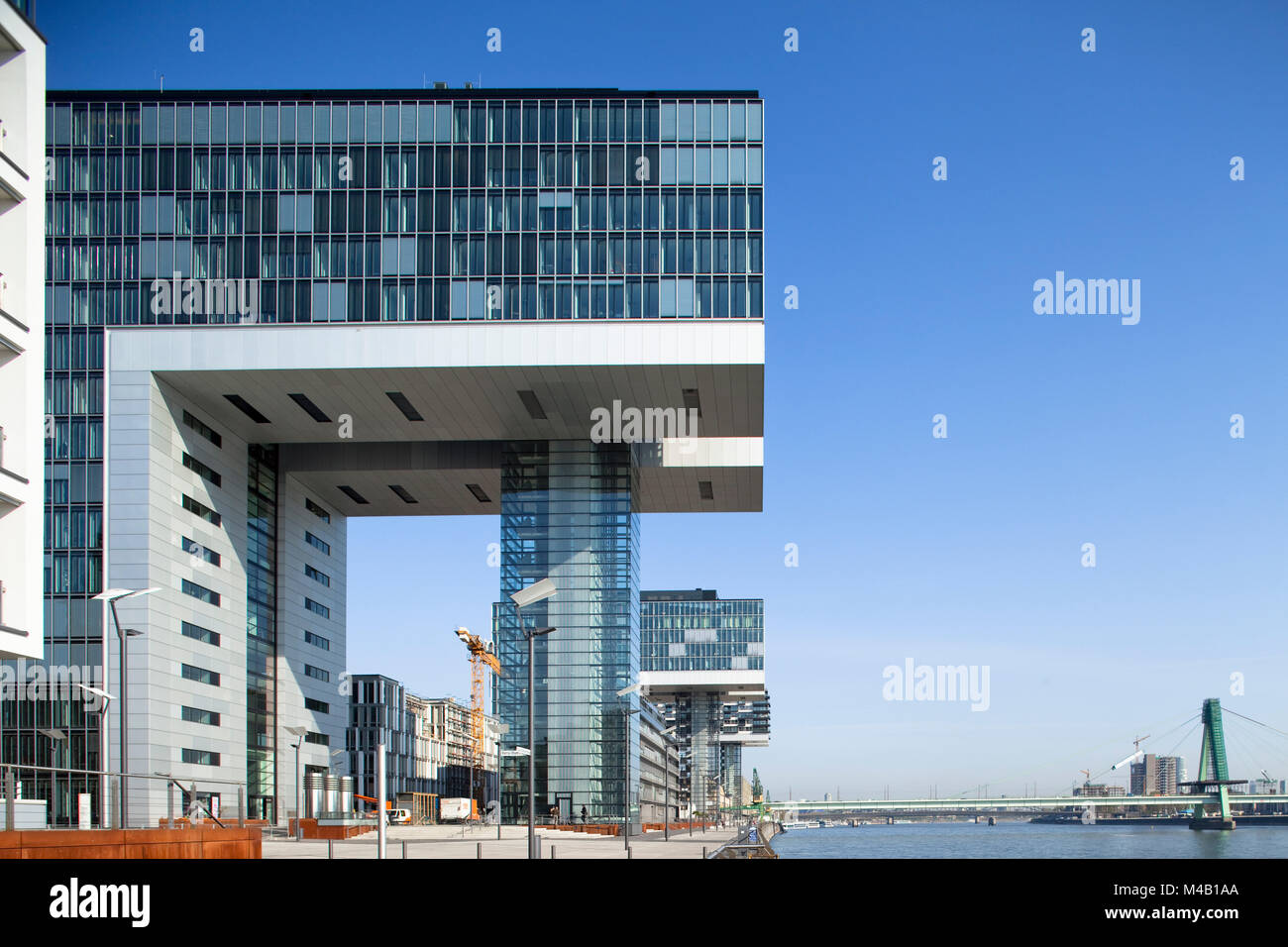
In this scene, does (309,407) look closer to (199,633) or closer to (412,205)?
(412,205)

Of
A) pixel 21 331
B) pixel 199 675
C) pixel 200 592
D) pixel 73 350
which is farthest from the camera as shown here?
pixel 200 592

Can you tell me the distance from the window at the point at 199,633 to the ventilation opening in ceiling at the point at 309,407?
11.2 metres

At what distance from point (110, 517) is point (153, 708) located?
8.34 meters

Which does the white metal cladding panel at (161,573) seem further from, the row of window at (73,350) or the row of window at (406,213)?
the row of window at (406,213)

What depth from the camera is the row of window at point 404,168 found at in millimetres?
58531

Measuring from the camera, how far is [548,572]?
6438cm

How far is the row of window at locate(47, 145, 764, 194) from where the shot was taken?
5853 centimetres

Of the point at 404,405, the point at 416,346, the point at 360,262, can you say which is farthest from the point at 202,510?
the point at 360,262

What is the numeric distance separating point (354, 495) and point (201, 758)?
21.2 m

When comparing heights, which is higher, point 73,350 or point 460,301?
point 460,301

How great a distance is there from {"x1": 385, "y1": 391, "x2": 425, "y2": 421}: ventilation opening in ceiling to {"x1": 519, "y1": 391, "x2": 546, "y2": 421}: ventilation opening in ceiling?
17.8 feet

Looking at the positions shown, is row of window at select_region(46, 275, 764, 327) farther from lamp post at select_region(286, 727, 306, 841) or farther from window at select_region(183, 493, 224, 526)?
lamp post at select_region(286, 727, 306, 841)

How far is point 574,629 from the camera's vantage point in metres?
64.6

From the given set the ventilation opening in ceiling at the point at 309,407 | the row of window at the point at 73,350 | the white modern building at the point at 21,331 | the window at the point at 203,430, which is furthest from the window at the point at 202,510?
the white modern building at the point at 21,331
